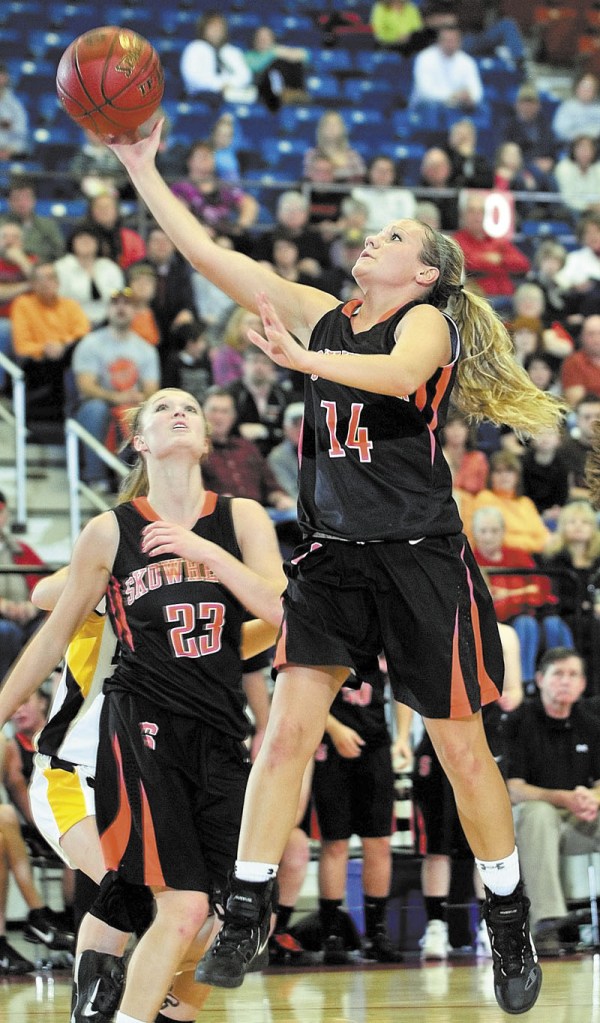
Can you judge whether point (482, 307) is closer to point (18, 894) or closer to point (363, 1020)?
point (363, 1020)

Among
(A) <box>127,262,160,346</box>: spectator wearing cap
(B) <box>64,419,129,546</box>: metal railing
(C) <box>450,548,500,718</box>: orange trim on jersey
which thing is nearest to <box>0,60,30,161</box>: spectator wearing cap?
(A) <box>127,262,160,346</box>: spectator wearing cap

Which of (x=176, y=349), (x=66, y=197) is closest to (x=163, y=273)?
(x=176, y=349)

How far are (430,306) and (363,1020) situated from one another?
2261 mm

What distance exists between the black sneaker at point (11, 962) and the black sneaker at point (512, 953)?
2631 millimetres

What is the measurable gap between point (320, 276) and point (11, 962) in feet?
18.1

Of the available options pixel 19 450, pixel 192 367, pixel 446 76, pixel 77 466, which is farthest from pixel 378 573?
pixel 446 76

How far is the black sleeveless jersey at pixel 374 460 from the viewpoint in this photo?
3631 millimetres

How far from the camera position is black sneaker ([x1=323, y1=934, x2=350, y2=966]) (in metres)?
6.05

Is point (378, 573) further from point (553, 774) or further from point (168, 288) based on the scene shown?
point (168, 288)

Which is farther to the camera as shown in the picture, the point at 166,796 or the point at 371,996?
the point at 371,996

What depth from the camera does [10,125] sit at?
11.3 metres

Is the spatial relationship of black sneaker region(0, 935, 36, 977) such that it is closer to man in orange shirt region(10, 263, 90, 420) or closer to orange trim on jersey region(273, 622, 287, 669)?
orange trim on jersey region(273, 622, 287, 669)

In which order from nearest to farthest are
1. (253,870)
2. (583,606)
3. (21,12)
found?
1. (253,870)
2. (583,606)
3. (21,12)

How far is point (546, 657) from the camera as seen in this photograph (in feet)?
22.0
